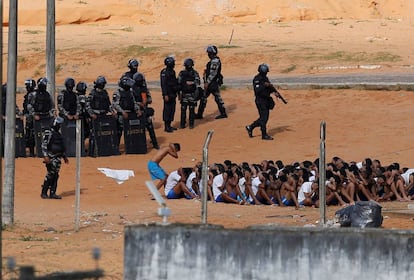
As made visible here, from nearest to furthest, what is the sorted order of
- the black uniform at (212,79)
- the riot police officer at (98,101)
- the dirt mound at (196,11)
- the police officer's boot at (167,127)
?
1. the riot police officer at (98,101)
2. the black uniform at (212,79)
3. the police officer's boot at (167,127)
4. the dirt mound at (196,11)

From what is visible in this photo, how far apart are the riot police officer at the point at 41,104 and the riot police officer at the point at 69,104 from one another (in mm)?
207

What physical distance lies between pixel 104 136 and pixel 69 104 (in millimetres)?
1165

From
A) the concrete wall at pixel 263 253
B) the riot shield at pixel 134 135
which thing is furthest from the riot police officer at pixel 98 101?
the concrete wall at pixel 263 253

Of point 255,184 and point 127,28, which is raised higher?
point 127,28

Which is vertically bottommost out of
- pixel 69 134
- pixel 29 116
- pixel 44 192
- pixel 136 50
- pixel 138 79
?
pixel 44 192

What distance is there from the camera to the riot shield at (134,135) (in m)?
26.6

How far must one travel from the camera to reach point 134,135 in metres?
27.0

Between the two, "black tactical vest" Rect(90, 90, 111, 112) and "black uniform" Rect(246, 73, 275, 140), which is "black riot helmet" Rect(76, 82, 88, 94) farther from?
"black uniform" Rect(246, 73, 275, 140)

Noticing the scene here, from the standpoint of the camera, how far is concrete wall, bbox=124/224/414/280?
12320mm

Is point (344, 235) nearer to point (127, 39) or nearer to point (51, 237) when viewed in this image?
point (51, 237)

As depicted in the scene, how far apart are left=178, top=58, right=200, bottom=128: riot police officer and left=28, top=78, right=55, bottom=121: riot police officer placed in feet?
11.0

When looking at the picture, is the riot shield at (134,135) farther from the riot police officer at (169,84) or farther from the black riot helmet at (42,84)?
the black riot helmet at (42,84)

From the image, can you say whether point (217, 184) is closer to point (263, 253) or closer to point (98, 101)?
point (98, 101)

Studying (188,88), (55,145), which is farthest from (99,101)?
(55,145)
